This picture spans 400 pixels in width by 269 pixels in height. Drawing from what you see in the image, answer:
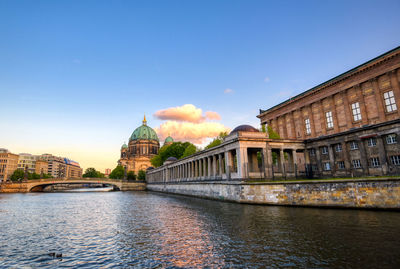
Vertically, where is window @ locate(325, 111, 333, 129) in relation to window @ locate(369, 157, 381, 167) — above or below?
above

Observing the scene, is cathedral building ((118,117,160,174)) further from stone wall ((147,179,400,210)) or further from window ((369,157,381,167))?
window ((369,157,381,167))

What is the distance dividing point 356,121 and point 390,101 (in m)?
5.94

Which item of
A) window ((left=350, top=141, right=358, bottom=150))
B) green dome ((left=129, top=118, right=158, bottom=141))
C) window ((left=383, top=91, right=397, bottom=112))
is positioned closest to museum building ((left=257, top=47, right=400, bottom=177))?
window ((left=383, top=91, right=397, bottom=112))

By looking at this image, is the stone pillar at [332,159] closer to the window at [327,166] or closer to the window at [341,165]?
the window at [341,165]

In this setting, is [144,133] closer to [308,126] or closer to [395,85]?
[308,126]

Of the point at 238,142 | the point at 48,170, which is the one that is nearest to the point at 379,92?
the point at 238,142

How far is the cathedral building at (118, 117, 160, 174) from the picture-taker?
159125 mm

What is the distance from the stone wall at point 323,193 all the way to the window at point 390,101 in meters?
23.6

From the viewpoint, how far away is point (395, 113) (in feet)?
118

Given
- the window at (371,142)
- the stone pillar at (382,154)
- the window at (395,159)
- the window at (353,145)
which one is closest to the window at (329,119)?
the window at (353,145)

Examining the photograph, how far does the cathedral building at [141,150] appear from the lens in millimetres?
159125

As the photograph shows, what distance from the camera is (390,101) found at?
36812 mm

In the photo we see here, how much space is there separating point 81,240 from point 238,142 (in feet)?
79.5

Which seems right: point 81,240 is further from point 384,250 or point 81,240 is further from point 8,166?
point 8,166
